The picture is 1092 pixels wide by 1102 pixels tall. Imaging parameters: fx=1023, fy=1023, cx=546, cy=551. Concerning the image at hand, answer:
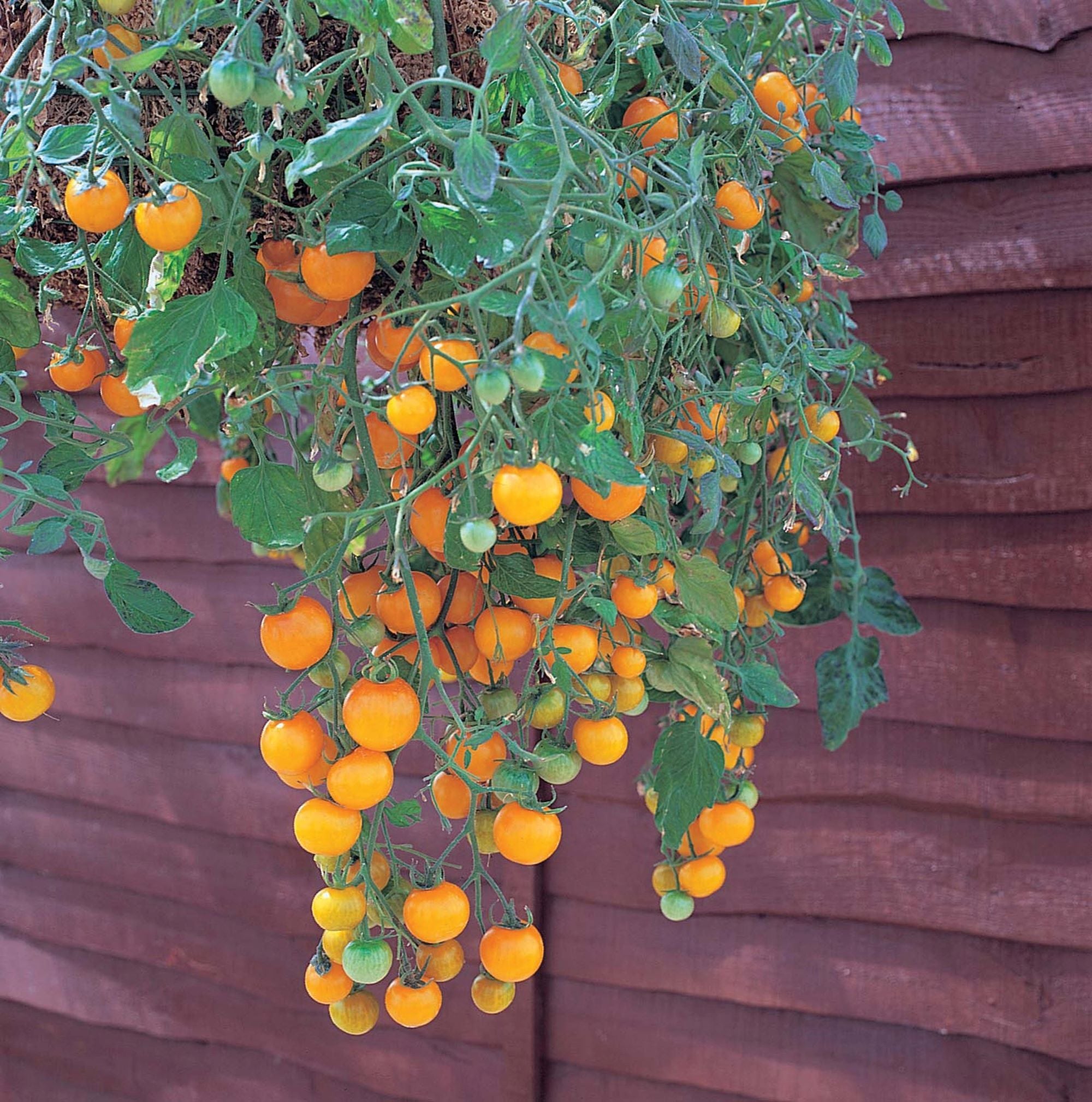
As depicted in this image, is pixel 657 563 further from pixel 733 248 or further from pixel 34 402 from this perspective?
pixel 34 402

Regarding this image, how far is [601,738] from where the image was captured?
0.51 m

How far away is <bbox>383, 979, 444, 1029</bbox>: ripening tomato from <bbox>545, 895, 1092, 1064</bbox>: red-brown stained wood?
0.75m

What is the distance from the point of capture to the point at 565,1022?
4.24 ft

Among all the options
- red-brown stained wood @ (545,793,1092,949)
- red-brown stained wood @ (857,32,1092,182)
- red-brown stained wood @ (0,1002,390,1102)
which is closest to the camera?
red-brown stained wood @ (857,32,1092,182)

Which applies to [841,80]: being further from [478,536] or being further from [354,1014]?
[354,1014]

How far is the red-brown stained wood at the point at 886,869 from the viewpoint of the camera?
3.42 ft

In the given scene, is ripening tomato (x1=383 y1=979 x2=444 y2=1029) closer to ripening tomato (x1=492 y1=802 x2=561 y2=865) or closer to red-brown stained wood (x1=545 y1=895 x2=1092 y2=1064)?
ripening tomato (x1=492 y1=802 x2=561 y2=865)

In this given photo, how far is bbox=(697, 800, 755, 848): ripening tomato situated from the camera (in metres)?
0.65

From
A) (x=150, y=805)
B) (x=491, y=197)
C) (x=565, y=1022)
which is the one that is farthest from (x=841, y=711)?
(x=150, y=805)

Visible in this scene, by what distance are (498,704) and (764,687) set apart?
0.61 ft

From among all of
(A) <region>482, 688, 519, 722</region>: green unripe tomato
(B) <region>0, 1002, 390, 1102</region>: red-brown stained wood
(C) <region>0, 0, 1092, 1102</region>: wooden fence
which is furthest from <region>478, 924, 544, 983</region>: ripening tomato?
(B) <region>0, 1002, 390, 1102</region>: red-brown stained wood

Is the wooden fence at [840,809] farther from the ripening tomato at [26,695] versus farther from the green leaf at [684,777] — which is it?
the ripening tomato at [26,695]

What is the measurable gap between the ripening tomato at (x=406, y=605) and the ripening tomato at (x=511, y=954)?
16cm

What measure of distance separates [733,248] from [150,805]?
1.29 meters
